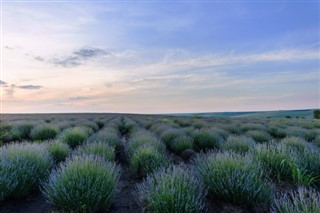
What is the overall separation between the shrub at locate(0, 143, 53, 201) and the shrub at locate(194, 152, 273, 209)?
2.93 metres

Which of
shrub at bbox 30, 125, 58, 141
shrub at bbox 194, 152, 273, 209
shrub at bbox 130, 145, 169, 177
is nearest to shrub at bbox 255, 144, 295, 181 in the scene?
shrub at bbox 194, 152, 273, 209

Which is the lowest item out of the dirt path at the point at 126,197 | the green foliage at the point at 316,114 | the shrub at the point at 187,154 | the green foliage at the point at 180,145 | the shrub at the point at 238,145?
the dirt path at the point at 126,197

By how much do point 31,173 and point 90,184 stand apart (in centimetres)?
151

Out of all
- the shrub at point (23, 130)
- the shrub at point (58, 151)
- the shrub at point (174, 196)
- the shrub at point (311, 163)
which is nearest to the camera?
the shrub at point (174, 196)

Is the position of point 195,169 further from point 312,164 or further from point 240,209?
point 312,164

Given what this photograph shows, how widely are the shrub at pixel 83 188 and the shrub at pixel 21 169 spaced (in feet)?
2.09

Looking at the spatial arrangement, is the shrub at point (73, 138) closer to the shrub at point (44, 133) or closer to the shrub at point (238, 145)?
the shrub at point (44, 133)

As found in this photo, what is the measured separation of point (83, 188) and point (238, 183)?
2296mm

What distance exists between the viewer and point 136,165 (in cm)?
581

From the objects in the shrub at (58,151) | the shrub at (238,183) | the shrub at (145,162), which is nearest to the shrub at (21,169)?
the shrub at (58,151)

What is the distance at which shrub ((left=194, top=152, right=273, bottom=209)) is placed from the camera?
381 cm

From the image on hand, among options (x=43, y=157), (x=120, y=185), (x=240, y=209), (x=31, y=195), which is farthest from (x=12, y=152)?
(x=240, y=209)

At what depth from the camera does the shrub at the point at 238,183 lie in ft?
12.5

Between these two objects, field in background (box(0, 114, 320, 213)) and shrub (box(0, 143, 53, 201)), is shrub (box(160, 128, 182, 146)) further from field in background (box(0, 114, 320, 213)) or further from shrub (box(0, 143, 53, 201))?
shrub (box(0, 143, 53, 201))
